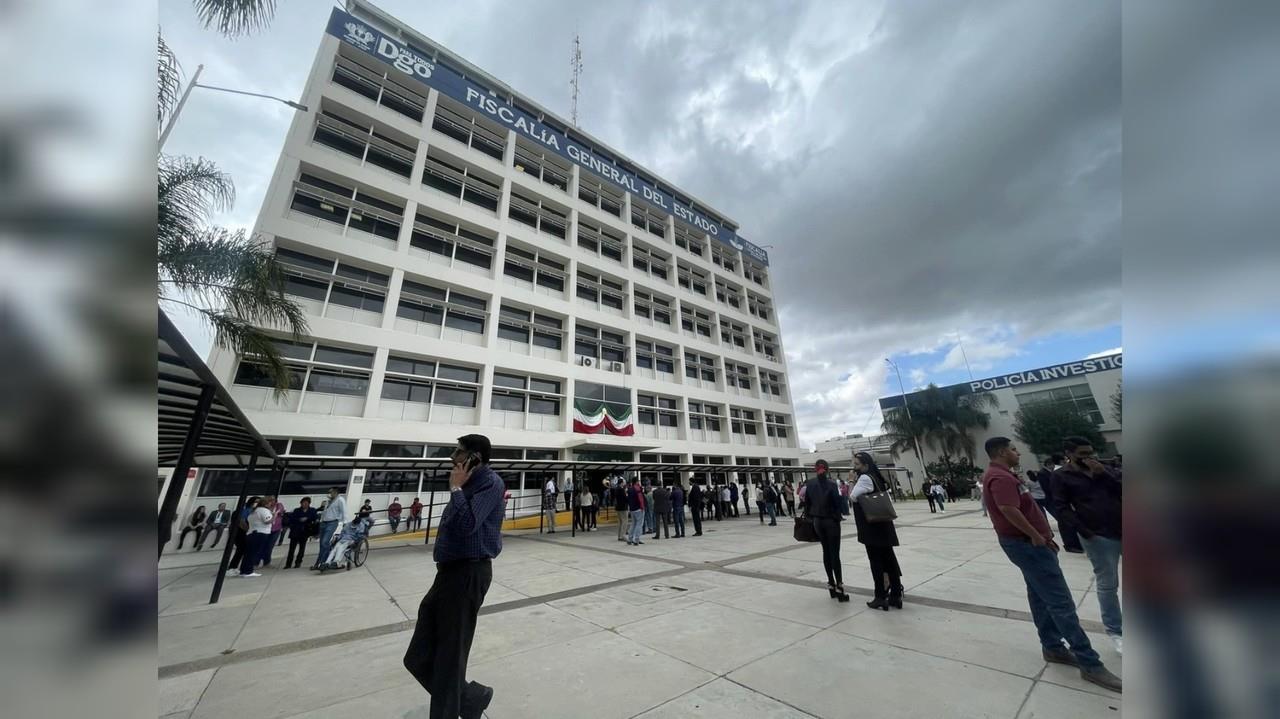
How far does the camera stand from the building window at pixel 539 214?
2336cm

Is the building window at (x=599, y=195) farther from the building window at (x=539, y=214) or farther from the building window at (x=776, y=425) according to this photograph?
the building window at (x=776, y=425)

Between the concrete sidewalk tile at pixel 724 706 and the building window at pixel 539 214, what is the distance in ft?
73.9

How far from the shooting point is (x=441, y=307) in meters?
18.8

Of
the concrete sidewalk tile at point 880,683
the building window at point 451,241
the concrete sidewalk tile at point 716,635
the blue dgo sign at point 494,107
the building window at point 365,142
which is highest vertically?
the blue dgo sign at point 494,107

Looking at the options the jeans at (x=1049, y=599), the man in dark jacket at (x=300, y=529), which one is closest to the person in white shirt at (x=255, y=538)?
the man in dark jacket at (x=300, y=529)

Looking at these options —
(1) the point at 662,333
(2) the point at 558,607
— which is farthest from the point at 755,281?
(2) the point at 558,607

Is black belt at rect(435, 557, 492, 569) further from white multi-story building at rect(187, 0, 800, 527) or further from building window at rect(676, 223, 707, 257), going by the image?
building window at rect(676, 223, 707, 257)

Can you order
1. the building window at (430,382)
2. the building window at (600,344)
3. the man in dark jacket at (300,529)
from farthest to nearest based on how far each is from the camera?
1. the building window at (600,344)
2. the building window at (430,382)
3. the man in dark jacket at (300,529)

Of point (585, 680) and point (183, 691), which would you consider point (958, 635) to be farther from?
point (183, 691)

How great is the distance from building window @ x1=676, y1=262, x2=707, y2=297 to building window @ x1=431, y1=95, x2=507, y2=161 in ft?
42.4

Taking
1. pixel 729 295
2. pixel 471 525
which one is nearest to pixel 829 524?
pixel 471 525

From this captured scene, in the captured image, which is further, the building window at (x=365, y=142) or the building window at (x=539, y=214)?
the building window at (x=539, y=214)

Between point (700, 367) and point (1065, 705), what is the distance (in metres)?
25.8
